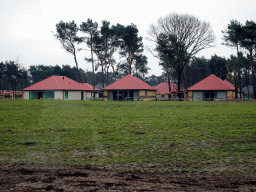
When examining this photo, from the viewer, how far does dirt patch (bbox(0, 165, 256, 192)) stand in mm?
3992

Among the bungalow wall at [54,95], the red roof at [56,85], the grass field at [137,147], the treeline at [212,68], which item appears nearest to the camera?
the grass field at [137,147]

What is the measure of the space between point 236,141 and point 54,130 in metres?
6.57

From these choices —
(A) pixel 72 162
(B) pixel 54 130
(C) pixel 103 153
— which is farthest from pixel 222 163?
(B) pixel 54 130

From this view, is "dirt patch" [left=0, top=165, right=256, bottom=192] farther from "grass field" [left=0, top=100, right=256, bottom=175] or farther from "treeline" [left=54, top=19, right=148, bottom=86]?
"treeline" [left=54, top=19, right=148, bottom=86]

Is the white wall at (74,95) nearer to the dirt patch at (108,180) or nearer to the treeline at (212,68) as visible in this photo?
the treeline at (212,68)

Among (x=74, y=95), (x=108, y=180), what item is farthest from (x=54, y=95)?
(x=108, y=180)

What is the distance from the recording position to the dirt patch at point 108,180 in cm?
399

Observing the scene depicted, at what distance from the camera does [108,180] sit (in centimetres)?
442

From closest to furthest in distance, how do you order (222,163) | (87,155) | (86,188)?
(86,188)
(222,163)
(87,155)

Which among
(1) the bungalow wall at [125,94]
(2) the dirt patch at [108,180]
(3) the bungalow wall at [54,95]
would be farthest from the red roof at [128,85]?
(2) the dirt patch at [108,180]

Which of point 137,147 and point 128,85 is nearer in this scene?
point 137,147

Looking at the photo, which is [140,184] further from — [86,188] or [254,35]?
[254,35]

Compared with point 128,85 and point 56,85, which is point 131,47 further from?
point 56,85

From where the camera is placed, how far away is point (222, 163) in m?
5.46
